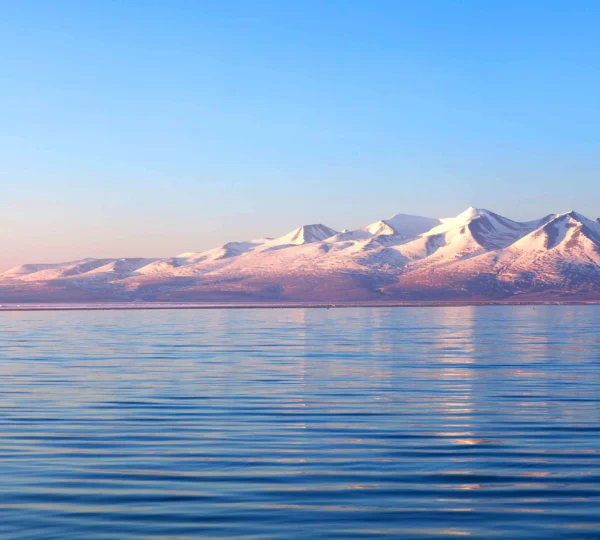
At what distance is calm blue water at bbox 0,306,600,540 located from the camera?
15.4 m

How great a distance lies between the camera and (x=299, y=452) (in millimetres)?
21422

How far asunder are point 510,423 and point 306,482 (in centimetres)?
937

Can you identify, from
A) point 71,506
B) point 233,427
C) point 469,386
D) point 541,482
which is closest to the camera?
point 71,506

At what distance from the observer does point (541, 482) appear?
17922 millimetres

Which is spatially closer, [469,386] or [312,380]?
[469,386]

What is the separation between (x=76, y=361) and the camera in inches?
1933

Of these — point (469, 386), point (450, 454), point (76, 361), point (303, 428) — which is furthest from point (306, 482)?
point (76, 361)

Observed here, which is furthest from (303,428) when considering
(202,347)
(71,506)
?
(202,347)

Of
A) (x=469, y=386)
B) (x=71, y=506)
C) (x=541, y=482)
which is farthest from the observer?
(x=469, y=386)

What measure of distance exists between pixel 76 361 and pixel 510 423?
28656mm

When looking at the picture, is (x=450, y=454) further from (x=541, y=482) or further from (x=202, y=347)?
(x=202, y=347)

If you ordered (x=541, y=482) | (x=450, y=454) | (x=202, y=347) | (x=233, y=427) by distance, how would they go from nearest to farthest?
1. (x=541, y=482)
2. (x=450, y=454)
3. (x=233, y=427)
4. (x=202, y=347)

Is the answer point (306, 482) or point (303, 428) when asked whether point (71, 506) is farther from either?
point (303, 428)

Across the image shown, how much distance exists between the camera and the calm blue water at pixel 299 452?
1540 cm
